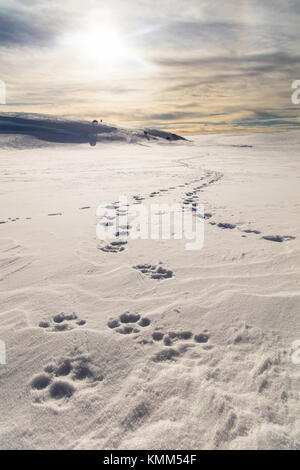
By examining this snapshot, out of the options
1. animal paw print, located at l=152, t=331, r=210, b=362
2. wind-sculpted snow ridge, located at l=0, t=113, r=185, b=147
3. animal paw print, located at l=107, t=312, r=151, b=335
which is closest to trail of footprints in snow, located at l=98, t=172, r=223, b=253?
animal paw print, located at l=107, t=312, r=151, b=335

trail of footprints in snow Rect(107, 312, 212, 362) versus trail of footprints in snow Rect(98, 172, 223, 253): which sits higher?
trail of footprints in snow Rect(98, 172, 223, 253)

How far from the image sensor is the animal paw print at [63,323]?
8.71ft

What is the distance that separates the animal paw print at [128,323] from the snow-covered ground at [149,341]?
0.04 ft

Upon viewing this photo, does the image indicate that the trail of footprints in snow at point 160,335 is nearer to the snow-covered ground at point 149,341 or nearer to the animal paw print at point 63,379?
the snow-covered ground at point 149,341

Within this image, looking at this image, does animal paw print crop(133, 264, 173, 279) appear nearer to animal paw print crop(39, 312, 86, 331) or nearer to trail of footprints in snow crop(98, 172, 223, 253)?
trail of footprints in snow crop(98, 172, 223, 253)

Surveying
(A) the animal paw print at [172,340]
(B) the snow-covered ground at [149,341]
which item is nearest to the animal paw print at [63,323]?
(B) the snow-covered ground at [149,341]

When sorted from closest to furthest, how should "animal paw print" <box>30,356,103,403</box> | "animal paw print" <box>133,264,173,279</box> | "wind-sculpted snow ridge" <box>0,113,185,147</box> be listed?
"animal paw print" <box>30,356,103,403</box>, "animal paw print" <box>133,264,173,279</box>, "wind-sculpted snow ridge" <box>0,113,185,147</box>

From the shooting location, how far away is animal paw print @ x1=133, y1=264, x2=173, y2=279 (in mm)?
3627

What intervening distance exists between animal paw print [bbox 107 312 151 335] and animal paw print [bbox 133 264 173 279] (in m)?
0.86

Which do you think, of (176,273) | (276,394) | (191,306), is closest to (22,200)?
(176,273)

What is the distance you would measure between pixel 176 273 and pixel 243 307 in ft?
3.38

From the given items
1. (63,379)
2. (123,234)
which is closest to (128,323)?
(63,379)

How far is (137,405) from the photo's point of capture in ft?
6.26
